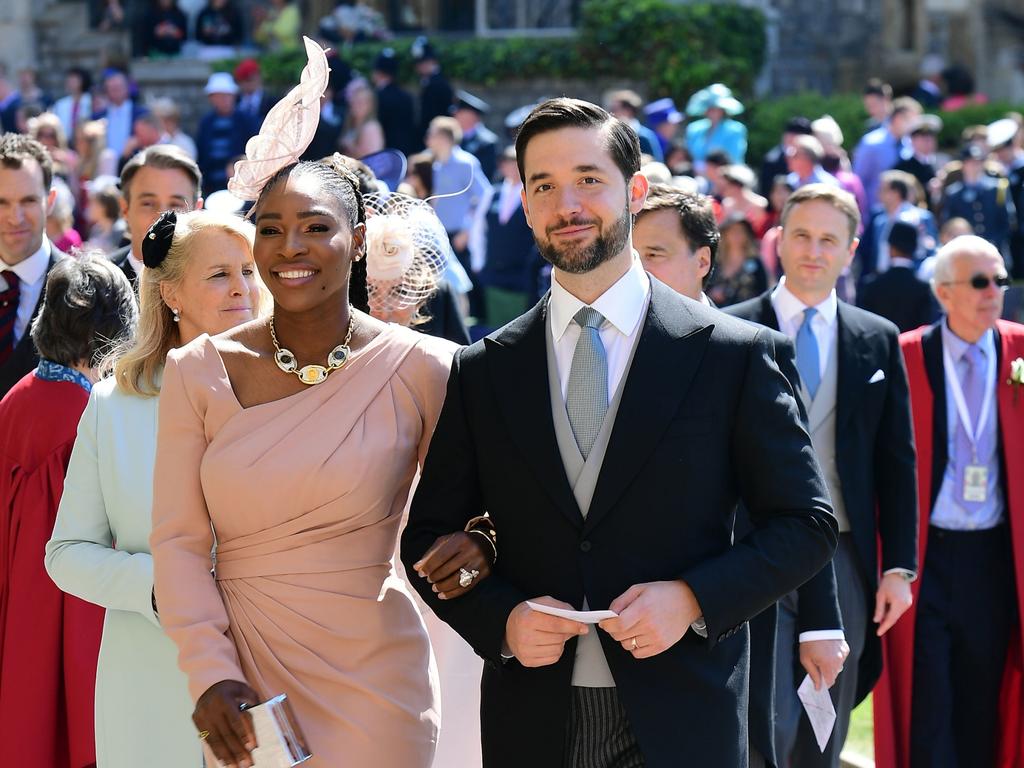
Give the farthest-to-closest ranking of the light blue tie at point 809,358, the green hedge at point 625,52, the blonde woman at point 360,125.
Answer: the green hedge at point 625,52 → the blonde woman at point 360,125 → the light blue tie at point 809,358

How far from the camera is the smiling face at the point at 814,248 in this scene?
Result: 5.68 metres

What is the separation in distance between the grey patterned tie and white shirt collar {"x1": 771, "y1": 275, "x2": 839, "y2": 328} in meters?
2.41

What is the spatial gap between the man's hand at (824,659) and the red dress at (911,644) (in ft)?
6.80

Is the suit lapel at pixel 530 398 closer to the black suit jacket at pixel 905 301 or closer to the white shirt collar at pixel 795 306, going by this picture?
the white shirt collar at pixel 795 306

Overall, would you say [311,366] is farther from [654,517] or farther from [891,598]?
[891,598]

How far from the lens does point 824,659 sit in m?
4.18

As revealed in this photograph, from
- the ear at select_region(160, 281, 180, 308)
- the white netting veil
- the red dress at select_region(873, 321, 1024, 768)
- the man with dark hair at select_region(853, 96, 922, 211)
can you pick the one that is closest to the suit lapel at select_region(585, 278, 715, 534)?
the ear at select_region(160, 281, 180, 308)

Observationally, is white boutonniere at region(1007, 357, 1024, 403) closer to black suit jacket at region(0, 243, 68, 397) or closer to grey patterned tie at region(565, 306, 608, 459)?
Answer: grey patterned tie at region(565, 306, 608, 459)

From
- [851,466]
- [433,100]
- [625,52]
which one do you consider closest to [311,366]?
[851,466]

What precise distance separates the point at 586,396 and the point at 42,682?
220 centimetres

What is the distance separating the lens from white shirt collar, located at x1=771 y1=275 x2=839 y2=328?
5621 mm

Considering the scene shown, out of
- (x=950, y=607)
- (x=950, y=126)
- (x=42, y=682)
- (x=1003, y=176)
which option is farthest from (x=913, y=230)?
(x=950, y=126)

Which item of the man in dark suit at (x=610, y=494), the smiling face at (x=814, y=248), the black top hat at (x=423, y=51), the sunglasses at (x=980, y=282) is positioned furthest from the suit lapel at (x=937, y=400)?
the black top hat at (x=423, y=51)

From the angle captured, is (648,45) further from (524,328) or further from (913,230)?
(524,328)
